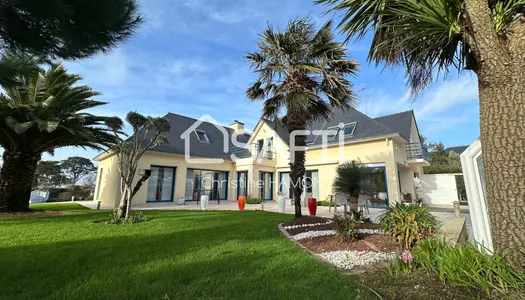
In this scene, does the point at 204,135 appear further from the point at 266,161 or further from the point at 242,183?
the point at 266,161

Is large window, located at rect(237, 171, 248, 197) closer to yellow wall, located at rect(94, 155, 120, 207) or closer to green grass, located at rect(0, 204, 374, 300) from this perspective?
yellow wall, located at rect(94, 155, 120, 207)

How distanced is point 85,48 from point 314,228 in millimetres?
6742

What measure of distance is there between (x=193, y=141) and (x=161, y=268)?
16.1 m

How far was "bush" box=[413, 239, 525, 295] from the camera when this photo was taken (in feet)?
7.93

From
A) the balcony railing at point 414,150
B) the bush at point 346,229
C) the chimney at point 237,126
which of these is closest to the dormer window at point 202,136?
the chimney at point 237,126

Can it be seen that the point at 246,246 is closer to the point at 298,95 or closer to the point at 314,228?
the point at 314,228

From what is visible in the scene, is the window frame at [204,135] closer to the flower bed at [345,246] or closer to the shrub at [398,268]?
the flower bed at [345,246]

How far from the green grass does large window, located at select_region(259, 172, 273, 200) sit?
43.9 ft

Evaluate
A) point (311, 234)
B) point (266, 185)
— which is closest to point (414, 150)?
point (266, 185)

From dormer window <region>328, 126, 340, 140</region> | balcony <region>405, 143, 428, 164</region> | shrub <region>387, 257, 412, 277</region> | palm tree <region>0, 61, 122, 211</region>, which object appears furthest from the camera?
dormer window <region>328, 126, 340, 140</region>

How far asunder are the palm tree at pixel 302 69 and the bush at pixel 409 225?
399 centimetres

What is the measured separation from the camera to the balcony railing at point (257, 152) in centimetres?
1974

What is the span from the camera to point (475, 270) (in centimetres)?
257

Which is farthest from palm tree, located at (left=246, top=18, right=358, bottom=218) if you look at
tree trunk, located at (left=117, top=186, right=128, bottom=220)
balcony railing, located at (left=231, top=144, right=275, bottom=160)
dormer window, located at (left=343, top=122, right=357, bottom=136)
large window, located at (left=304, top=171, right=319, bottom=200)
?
balcony railing, located at (left=231, top=144, right=275, bottom=160)
